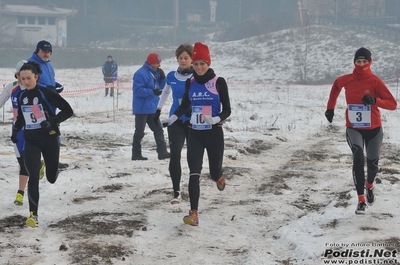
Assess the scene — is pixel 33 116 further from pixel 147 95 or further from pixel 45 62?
pixel 147 95

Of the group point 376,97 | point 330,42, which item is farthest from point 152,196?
point 330,42

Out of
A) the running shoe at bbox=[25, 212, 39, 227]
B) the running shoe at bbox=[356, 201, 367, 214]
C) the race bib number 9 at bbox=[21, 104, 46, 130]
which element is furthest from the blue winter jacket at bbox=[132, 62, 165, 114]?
the running shoe at bbox=[356, 201, 367, 214]

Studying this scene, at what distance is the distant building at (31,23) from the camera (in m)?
68.7

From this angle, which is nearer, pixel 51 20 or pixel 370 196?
pixel 370 196

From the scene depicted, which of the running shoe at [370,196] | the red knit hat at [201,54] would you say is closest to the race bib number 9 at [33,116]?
the red knit hat at [201,54]

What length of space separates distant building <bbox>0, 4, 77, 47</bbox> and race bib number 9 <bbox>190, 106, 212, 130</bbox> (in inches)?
2548

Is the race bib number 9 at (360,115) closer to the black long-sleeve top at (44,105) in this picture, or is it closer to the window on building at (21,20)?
the black long-sleeve top at (44,105)

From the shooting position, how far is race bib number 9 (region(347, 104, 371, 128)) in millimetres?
6949

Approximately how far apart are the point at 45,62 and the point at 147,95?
201 centimetres

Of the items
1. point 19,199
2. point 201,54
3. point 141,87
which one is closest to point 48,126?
point 19,199

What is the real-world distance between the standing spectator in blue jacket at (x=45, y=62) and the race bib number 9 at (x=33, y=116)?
2.15 m

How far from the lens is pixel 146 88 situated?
34.1 ft

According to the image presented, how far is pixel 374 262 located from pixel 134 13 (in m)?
79.4

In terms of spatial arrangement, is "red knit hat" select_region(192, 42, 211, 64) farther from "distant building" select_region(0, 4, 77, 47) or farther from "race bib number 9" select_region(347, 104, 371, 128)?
"distant building" select_region(0, 4, 77, 47)
